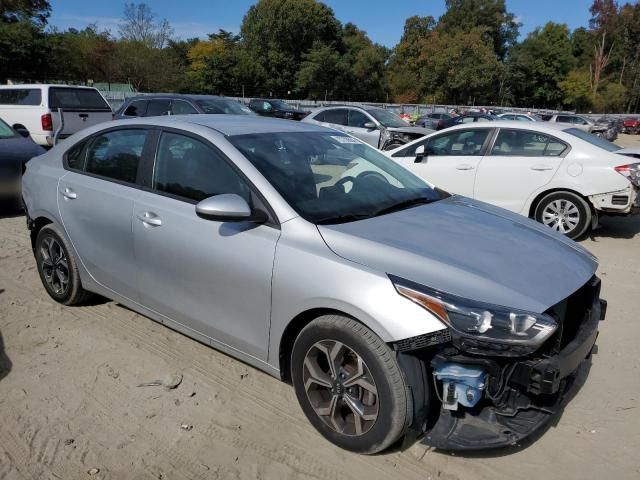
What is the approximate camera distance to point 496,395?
7.73ft

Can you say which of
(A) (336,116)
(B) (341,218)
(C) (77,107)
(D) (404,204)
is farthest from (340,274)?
(A) (336,116)

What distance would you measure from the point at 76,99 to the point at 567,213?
1141 centimetres

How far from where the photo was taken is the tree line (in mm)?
56344

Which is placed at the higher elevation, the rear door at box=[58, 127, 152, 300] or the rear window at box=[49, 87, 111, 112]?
the rear window at box=[49, 87, 111, 112]

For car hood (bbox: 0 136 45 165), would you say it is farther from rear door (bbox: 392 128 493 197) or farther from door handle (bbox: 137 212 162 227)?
rear door (bbox: 392 128 493 197)

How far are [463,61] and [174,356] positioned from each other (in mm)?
71215

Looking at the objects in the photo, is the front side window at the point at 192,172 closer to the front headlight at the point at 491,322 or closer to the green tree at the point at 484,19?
the front headlight at the point at 491,322

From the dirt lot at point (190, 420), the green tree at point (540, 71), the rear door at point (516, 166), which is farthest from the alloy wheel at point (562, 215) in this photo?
the green tree at point (540, 71)

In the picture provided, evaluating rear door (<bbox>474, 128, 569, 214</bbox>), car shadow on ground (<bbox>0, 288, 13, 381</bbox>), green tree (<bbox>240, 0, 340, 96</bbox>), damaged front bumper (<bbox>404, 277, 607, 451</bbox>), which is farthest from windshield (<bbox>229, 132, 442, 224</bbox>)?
green tree (<bbox>240, 0, 340, 96</bbox>)

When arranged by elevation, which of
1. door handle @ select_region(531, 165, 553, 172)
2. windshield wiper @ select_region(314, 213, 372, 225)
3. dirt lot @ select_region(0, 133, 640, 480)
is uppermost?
door handle @ select_region(531, 165, 553, 172)

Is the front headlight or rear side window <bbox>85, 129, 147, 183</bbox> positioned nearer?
the front headlight

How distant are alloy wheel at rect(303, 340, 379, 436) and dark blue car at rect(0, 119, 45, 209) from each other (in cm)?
655

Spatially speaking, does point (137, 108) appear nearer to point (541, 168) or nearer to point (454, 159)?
point (454, 159)

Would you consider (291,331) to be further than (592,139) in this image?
No
